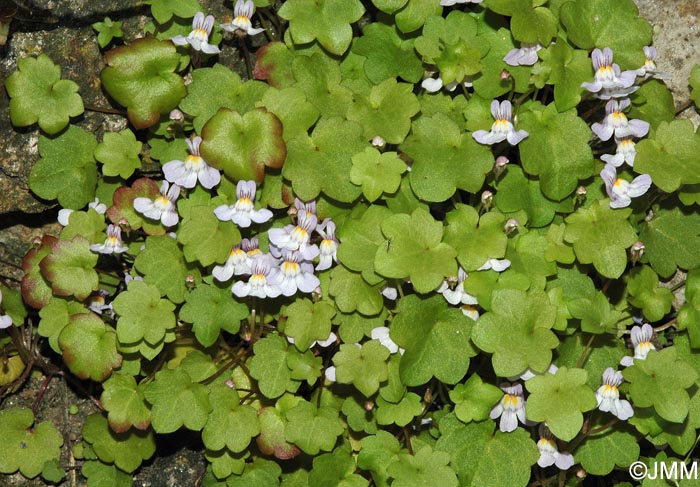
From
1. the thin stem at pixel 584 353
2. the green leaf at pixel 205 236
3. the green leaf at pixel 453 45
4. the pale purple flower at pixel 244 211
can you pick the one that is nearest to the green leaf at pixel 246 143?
the pale purple flower at pixel 244 211

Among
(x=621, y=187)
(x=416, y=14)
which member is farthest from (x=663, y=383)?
(x=416, y=14)

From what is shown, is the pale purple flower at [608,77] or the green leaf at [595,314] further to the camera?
the pale purple flower at [608,77]

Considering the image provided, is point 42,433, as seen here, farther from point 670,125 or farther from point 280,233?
point 670,125

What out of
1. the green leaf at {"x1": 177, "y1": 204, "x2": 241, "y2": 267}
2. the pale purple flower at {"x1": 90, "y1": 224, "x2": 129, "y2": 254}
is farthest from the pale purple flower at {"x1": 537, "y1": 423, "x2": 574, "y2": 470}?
the pale purple flower at {"x1": 90, "y1": 224, "x2": 129, "y2": 254}

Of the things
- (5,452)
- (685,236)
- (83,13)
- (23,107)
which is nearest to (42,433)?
(5,452)

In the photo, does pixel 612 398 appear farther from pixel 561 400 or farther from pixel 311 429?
pixel 311 429

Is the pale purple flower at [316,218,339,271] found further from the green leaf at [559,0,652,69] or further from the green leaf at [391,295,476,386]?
the green leaf at [559,0,652,69]

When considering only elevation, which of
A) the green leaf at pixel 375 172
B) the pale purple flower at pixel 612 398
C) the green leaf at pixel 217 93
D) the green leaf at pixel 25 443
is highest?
the green leaf at pixel 217 93

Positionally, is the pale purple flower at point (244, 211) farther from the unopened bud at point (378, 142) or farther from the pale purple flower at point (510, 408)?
the pale purple flower at point (510, 408)
